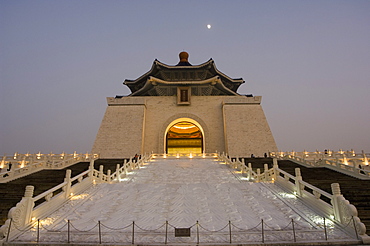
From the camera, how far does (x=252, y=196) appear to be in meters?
7.70

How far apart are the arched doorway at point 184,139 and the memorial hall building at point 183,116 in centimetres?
1111

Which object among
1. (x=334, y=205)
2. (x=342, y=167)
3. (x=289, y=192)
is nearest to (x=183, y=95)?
(x=342, y=167)

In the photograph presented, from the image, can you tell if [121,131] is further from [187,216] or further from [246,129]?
[187,216]

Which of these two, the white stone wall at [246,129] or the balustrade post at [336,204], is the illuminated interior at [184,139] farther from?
the balustrade post at [336,204]

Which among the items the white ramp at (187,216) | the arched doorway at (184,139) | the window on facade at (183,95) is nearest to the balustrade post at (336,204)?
the white ramp at (187,216)

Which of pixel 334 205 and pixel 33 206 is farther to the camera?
pixel 33 206

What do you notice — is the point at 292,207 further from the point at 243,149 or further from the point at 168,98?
the point at 168,98

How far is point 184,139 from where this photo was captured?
3762 cm

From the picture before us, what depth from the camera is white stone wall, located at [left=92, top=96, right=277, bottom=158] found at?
2275 centimetres

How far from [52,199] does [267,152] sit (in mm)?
20438

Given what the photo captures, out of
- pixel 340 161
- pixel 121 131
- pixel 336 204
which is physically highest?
pixel 121 131

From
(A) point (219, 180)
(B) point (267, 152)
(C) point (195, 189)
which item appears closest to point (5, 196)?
(C) point (195, 189)

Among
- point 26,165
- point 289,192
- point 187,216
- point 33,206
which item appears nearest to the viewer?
point 33,206

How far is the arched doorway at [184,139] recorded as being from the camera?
37.1 m
